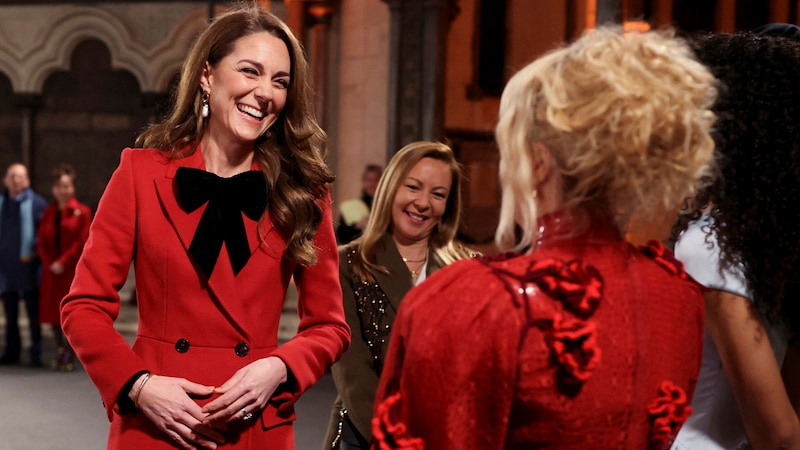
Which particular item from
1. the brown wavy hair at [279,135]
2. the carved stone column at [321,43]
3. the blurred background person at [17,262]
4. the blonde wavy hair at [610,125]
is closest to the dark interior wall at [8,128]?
the carved stone column at [321,43]

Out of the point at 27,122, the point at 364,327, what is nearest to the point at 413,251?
the point at 364,327

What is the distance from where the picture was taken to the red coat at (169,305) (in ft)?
7.05

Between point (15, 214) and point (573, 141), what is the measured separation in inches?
356

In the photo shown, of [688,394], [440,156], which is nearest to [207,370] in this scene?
[688,394]

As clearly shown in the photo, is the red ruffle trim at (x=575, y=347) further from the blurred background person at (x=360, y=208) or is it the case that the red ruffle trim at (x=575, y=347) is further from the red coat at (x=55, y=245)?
the red coat at (x=55, y=245)

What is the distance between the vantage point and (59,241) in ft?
30.1

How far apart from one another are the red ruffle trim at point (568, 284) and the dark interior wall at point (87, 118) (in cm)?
1461

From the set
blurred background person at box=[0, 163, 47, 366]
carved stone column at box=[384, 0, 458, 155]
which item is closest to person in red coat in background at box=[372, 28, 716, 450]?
blurred background person at box=[0, 163, 47, 366]

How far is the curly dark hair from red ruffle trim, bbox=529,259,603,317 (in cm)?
59

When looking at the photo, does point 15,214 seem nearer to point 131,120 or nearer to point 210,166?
point 131,120

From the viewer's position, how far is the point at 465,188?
39.4 ft

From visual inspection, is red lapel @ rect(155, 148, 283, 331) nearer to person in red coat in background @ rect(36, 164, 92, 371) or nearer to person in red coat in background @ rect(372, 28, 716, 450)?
person in red coat in background @ rect(372, 28, 716, 450)

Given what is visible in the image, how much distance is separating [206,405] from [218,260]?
1.14 ft

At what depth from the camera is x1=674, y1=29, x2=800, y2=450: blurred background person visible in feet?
5.93
